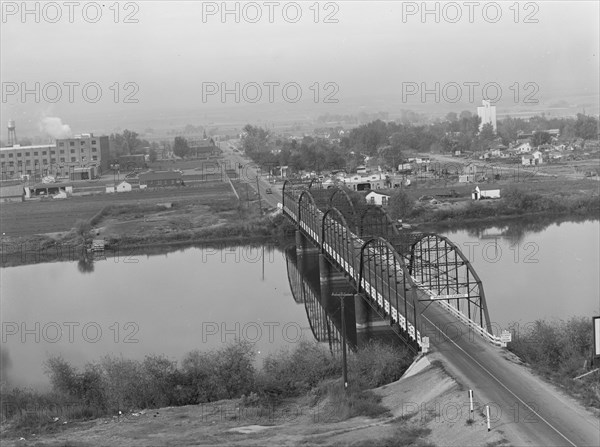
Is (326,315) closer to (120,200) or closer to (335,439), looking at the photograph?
(335,439)

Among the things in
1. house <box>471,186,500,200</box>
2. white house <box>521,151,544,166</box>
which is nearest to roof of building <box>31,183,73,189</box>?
house <box>471,186,500,200</box>

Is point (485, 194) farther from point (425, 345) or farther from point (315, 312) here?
point (425, 345)

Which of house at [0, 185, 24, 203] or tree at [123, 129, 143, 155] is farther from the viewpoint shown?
tree at [123, 129, 143, 155]

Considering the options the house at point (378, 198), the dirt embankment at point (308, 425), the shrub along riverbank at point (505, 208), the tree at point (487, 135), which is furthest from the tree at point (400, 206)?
the tree at point (487, 135)

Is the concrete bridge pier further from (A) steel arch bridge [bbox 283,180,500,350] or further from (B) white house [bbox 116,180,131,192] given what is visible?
(B) white house [bbox 116,180,131,192]

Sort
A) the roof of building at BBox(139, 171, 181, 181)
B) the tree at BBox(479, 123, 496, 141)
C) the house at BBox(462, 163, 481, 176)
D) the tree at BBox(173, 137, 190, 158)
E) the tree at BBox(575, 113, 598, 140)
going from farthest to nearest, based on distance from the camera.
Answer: the tree at BBox(173, 137, 190, 158)
the tree at BBox(479, 123, 496, 141)
the tree at BBox(575, 113, 598, 140)
the roof of building at BBox(139, 171, 181, 181)
the house at BBox(462, 163, 481, 176)

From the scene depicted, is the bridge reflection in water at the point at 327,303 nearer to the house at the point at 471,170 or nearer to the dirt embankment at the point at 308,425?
the dirt embankment at the point at 308,425

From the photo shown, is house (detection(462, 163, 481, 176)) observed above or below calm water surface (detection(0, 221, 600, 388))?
above
